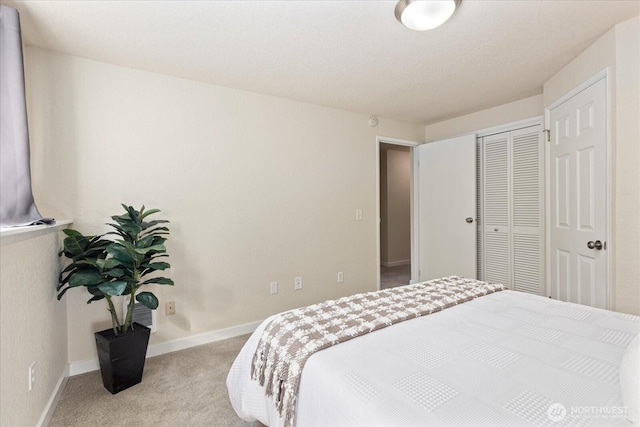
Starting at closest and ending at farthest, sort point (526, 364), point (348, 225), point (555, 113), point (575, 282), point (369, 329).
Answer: point (526, 364)
point (369, 329)
point (575, 282)
point (555, 113)
point (348, 225)

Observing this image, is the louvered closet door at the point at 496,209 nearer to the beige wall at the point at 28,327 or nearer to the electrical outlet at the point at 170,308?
the electrical outlet at the point at 170,308

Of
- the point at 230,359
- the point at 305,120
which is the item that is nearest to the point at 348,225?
the point at 305,120

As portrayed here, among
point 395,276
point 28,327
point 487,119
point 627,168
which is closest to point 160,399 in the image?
point 28,327

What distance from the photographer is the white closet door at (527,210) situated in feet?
10.6

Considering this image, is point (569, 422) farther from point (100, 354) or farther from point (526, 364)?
point (100, 354)

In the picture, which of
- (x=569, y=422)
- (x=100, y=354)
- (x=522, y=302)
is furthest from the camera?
(x=100, y=354)

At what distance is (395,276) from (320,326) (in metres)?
3.97

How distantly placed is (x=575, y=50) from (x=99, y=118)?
354 centimetres

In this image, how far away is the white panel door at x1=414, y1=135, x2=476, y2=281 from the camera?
12.1 ft

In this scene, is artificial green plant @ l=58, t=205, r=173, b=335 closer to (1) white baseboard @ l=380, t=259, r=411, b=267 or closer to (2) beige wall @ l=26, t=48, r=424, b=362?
(2) beige wall @ l=26, t=48, r=424, b=362

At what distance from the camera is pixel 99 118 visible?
229 cm

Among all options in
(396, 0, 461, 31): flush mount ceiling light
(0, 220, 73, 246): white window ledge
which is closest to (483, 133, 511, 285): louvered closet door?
(396, 0, 461, 31): flush mount ceiling light

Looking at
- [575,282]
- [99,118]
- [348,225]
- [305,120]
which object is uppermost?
[305,120]

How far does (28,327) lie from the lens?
1.50 metres
